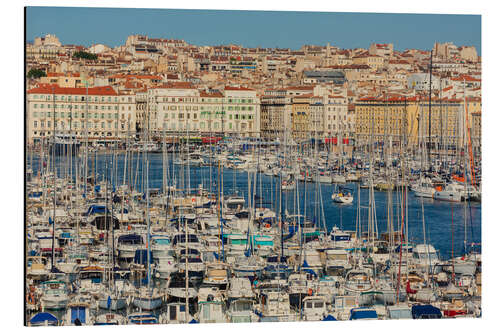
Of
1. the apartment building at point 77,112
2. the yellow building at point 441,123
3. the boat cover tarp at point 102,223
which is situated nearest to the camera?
the apartment building at point 77,112

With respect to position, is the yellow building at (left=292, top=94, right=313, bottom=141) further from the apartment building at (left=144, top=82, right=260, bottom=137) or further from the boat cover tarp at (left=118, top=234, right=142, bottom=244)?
the boat cover tarp at (left=118, top=234, right=142, bottom=244)

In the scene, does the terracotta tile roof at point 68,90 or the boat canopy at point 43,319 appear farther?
the terracotta tile roof at point 68,90

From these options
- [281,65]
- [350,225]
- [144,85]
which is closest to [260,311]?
[350,225]

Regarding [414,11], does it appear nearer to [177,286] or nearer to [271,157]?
[177,286]

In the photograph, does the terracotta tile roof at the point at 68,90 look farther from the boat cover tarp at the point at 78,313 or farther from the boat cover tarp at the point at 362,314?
the boat cover tarp at the point at 362,314

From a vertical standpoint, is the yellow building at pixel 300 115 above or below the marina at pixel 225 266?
above

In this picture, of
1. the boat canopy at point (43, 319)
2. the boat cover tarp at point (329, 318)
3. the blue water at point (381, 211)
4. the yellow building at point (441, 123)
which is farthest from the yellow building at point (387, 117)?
the boat canopy at point (43, 319)

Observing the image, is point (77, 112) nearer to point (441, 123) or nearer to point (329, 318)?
point (441, 123)
